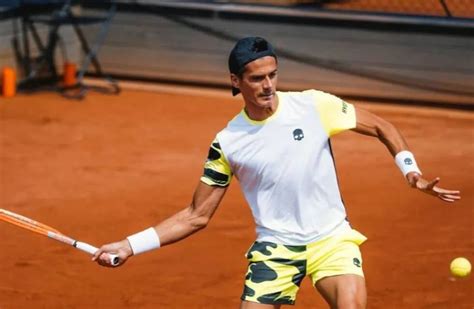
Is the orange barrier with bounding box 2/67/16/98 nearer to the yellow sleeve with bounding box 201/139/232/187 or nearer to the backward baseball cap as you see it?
the yellow sleeve with bounding box 201/139/232/187

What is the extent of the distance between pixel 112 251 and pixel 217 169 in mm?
726

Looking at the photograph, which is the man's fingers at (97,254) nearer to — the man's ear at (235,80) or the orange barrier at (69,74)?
the man's ear at (235,80)

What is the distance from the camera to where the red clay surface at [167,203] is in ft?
28.0

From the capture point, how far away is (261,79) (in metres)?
5.90

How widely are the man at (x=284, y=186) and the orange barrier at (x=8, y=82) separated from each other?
356 inches

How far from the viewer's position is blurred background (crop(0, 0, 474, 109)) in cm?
1435

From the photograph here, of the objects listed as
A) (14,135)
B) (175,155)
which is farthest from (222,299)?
(14,135)

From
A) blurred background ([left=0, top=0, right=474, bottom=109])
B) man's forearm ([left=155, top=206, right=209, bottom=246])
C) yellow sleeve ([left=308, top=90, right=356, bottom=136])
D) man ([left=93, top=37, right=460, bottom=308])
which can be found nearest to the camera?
man ([left=93, top=37, right=460, bottom=308])

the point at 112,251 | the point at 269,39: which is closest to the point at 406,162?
the point at 112,251

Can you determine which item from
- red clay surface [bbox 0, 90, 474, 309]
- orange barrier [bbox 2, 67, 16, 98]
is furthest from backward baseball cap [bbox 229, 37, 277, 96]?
orange barrier [bbox 2, 67, 16, 98]

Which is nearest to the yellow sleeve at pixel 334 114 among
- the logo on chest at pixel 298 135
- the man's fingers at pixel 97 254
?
the logo on chest at pixel 298 135

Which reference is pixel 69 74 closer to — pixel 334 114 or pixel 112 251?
pixel 112 251

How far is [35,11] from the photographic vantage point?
1538 centimetres

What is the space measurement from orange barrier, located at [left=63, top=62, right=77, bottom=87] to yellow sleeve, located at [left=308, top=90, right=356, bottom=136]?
9.74 metres
